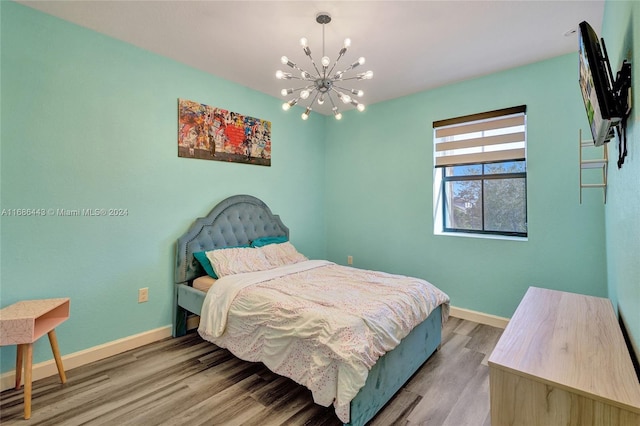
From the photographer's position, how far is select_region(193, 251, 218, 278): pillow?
2885 millimetres

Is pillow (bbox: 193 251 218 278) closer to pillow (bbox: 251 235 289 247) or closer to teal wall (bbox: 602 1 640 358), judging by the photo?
pillow (bbox: 251 235 289 247)

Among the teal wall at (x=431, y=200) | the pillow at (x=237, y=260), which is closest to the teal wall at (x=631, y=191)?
the teal wall at (x=431, y=200)

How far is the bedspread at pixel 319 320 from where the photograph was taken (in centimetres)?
Answer: 169

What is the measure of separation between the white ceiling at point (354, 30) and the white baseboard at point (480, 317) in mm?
2606

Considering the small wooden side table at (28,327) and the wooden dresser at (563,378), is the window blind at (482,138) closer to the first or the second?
the wooden dresser at (563,378)

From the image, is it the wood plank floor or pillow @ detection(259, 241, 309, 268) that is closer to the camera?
the wood plank floor

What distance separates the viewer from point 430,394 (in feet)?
6.66

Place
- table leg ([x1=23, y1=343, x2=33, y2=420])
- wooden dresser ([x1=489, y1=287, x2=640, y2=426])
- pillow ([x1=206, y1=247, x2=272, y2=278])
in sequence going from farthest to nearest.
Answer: pillow ([x1=206, y1=247, x2=272, y2=278]), table leg ([x1=23, y1=343, x2=33, y2=420]), wooden dresser ([x1=489, y1=287, x2=640, y2=426])

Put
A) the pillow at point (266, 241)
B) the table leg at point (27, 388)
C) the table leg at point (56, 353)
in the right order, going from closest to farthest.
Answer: the table leg at point (27, 388) → the table leg at point (56, 353) → the pillow at point (266, 241)

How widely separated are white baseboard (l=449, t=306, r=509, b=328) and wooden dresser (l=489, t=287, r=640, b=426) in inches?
69.7

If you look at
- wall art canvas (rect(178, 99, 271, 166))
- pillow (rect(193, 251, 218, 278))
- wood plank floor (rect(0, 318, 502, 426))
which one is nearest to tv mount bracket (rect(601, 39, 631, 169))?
wood plank floor (rect(0, 318, 502, 426))

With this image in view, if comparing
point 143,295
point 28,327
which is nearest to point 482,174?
point 143,295

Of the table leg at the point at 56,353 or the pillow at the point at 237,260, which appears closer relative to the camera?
the table leg at the point at 56,353

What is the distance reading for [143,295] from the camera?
2750 mm
